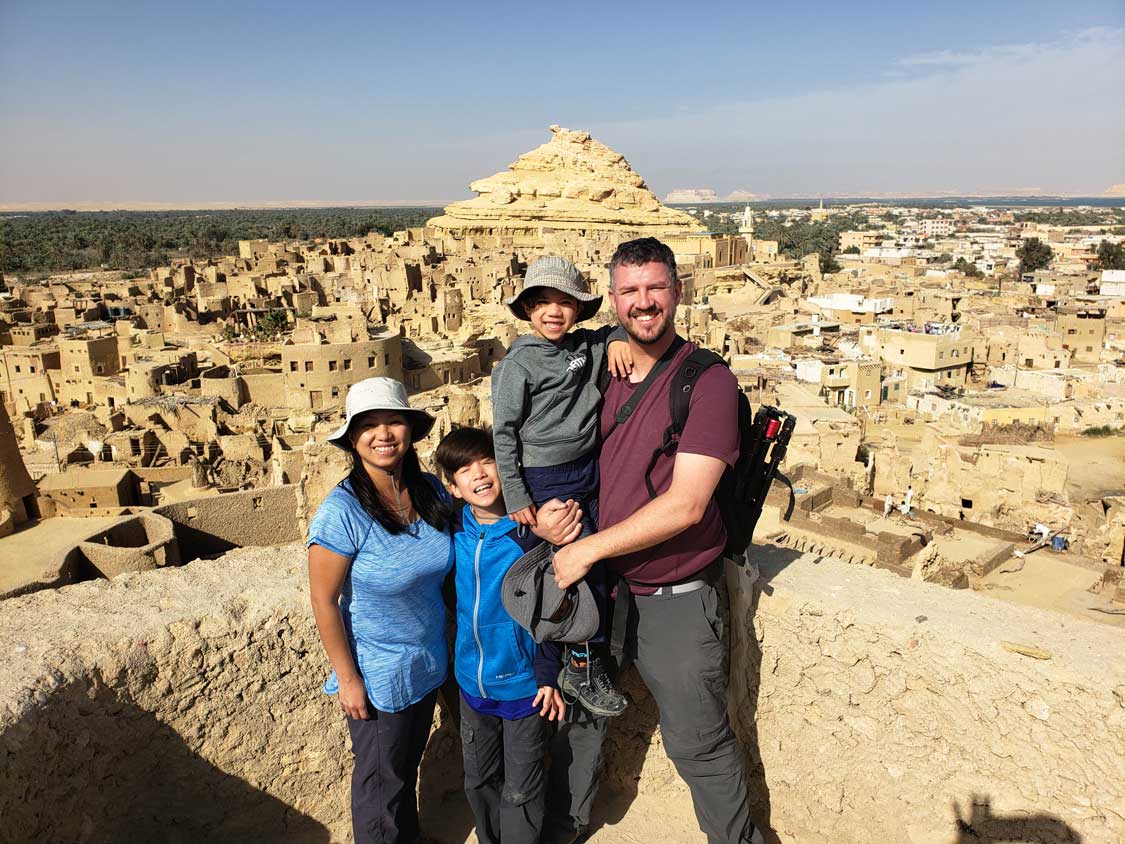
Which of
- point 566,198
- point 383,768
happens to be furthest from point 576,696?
point 566,198

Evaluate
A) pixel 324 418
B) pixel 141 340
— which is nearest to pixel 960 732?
pixel 324 418

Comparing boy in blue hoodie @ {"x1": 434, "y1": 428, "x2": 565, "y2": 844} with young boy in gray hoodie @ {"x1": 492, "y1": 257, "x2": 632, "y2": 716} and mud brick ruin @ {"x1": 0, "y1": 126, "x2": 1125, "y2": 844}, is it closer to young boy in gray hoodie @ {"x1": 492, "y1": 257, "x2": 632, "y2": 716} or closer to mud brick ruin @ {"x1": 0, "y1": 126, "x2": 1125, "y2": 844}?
young boy in gray hoodie @ {"x1": 492, "y1": 257, "x2": 632, "y2": 716}

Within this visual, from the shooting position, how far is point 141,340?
2144cm

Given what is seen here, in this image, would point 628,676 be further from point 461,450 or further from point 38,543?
point 38,543

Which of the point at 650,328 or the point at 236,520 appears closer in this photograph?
the point at 650,328

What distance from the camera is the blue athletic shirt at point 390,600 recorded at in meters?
2.38

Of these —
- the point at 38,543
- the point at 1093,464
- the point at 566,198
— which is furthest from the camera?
the point at 566,198

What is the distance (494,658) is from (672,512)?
2.66 ft

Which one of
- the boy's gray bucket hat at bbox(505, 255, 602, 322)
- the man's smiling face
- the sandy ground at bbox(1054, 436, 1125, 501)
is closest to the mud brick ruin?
the sandy ground at bbox(1054, 436, 1125, 501)

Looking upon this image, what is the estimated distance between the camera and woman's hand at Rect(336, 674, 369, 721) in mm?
2441

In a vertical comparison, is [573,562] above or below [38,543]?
above

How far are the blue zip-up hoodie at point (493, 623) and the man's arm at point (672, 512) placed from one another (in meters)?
0.39

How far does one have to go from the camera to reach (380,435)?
8.03 feet

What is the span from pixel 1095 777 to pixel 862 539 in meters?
7.49
